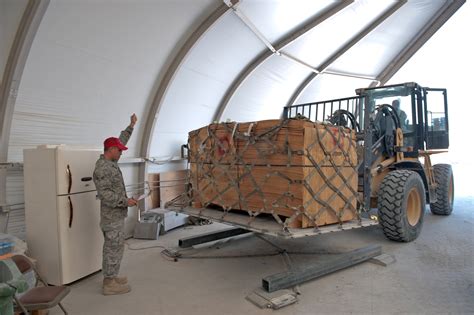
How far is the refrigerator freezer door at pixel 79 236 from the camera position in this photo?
387 cm

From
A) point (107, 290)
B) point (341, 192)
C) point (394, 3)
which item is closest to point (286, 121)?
point (341, 192)

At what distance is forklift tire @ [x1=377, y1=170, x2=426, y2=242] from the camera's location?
5148mm

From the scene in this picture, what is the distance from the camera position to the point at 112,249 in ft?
12.7

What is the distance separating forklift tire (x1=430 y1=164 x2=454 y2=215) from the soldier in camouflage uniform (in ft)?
23.2

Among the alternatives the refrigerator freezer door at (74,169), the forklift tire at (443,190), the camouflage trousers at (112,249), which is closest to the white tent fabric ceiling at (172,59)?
the refrigerator freezer door at (74,169)

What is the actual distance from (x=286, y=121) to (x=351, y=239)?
347 cm

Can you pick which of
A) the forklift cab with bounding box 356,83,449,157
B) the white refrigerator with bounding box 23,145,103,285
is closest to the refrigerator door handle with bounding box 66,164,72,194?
the white refrigerator with bounding box 23,145,103,285

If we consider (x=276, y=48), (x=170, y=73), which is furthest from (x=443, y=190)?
(x=170, y=73)

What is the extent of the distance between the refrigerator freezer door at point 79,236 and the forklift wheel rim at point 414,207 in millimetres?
5249

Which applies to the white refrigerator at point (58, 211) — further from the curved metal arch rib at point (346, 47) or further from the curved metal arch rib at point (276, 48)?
the curved metal arch rib at point (346, 47)

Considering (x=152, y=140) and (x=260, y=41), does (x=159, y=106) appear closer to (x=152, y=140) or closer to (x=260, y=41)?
(x=152, y=140)

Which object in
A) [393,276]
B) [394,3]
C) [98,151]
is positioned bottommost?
[393,276]

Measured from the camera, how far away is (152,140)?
262 inches

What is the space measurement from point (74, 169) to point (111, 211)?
755 millimetres
